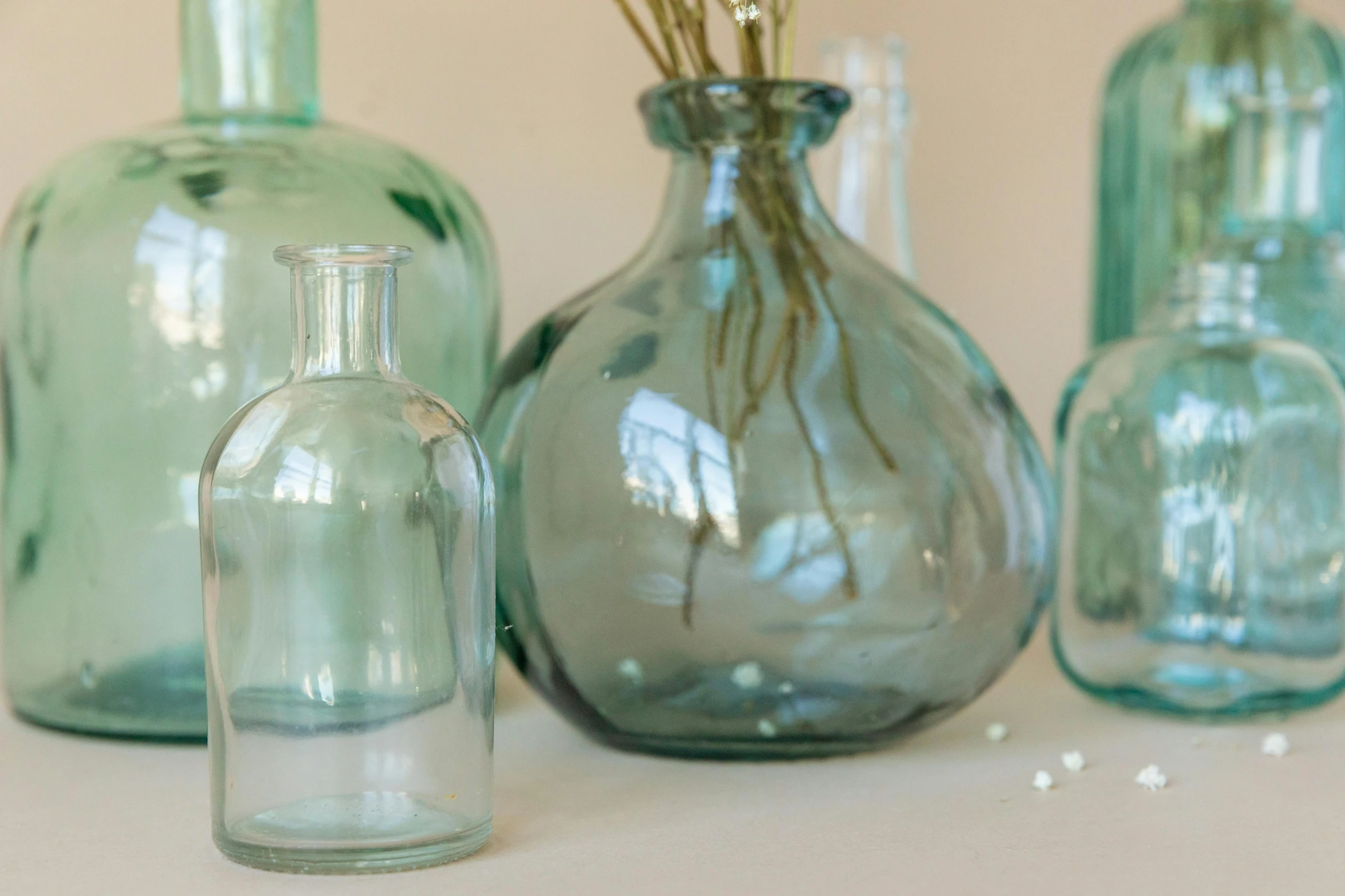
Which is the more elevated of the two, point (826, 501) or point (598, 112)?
point (598, 112)

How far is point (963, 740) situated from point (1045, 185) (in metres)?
0.54

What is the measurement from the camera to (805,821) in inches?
20.4

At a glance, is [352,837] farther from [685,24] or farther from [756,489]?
[685,24]

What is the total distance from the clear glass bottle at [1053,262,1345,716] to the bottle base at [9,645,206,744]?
40cm

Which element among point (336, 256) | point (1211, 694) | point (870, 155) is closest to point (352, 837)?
point (336, 256)

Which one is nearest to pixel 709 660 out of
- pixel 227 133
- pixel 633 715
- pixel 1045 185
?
pixel 633 715

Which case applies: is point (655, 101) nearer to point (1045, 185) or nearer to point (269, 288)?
point (269, 288)

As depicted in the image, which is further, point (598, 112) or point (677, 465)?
point (598, 112)

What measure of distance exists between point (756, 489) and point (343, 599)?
0.52 feet

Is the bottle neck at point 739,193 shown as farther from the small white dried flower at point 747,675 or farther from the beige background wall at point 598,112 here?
the beige background wall at point 598,112

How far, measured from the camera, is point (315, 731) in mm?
465

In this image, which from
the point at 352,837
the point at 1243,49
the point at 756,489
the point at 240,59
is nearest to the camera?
the point at 352,837

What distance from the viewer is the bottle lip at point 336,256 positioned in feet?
1.54

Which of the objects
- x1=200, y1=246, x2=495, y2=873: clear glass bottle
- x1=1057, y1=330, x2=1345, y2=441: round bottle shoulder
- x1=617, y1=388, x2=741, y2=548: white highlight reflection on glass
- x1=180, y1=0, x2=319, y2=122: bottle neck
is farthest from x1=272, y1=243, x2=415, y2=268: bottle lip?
x1=1057, y1=330, x2=1345, y2=441: round bottle shoulder
